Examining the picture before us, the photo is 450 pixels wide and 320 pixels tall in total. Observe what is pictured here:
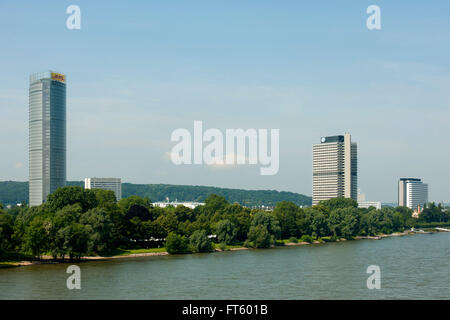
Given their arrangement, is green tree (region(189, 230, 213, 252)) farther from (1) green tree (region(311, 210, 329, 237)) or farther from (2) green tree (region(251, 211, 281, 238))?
(1) green tree (region(311, 210, 329, 237))

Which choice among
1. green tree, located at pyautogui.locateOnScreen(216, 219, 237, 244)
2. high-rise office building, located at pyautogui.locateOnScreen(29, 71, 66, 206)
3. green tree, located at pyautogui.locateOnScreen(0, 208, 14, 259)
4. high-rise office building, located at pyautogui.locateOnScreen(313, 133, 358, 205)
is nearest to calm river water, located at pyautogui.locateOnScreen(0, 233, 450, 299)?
green tree, located at pyautogui.locateOnScreen(0, 208, 14, 259)

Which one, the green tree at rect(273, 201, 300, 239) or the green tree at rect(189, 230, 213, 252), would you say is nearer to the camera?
the green tree at rect(189, 230, 213, 252)

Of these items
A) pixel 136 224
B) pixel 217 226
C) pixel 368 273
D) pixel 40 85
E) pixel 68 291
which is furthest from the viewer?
pixel 40 85

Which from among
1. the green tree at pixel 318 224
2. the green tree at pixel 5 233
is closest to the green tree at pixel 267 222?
the green tree at pixel 318 224

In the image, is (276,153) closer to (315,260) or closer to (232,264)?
(232,264)

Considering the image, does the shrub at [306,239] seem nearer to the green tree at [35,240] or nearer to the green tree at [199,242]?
the green tree at [199,242]
